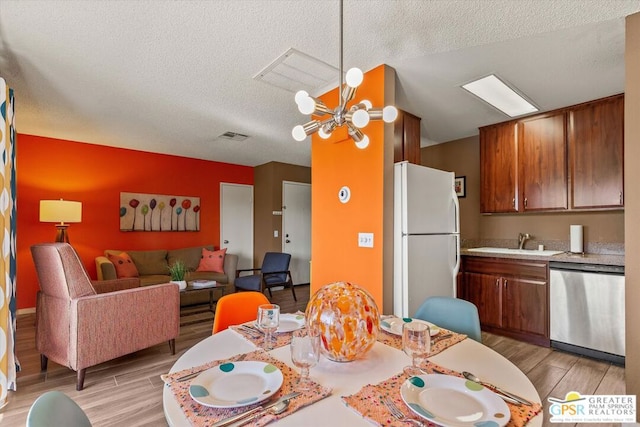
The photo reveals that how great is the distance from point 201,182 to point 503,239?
15.8ft

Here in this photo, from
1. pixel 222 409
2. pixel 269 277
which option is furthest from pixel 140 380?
pixel 269 277

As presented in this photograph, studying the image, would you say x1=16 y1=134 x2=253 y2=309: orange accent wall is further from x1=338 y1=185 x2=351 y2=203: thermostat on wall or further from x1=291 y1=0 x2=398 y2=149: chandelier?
x1=291 y1=0 x2=398 y2=149: chandelier

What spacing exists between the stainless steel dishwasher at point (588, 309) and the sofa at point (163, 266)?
4.06 meters

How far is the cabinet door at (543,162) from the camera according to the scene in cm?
312

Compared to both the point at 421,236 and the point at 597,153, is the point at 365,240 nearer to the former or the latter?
the point at 421,236

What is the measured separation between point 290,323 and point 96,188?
4.50 m

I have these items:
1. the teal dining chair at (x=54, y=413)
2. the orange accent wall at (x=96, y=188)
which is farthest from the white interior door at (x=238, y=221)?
the teal dining chair at (x=54, y=413)

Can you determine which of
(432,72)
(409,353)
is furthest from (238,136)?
(409,353)

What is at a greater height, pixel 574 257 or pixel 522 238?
pixel 522 238

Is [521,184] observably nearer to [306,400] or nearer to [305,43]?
[305,43]

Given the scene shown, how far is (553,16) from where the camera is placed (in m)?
1.78

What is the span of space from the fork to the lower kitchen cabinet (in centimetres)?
280

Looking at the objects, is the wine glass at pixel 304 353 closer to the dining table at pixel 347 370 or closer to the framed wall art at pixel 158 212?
the dining table at pixel 347 370

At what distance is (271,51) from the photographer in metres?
2.17
